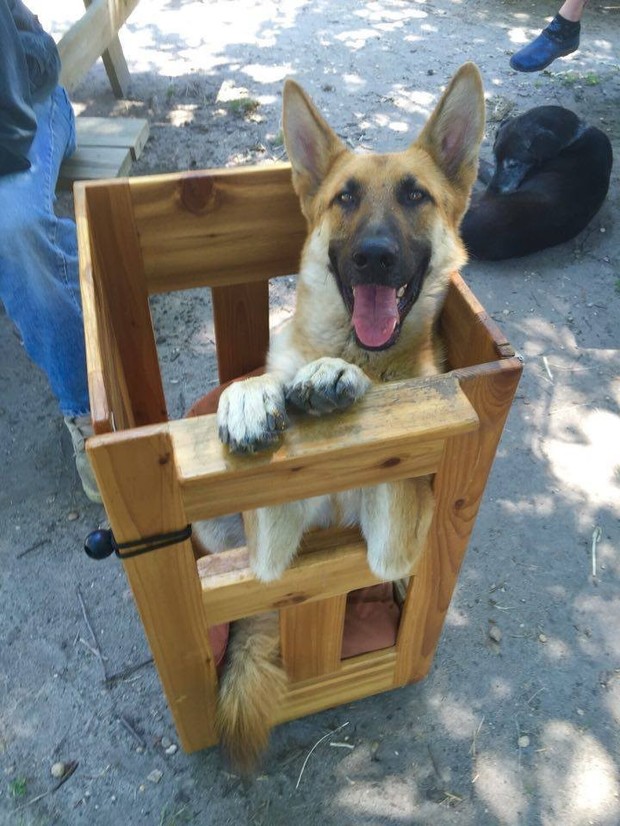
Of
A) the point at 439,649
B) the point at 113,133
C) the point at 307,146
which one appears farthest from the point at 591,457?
the point at 113,133

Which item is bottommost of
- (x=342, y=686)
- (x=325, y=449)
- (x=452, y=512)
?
(x=342, y=686)

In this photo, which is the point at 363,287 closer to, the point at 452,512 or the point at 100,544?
the point at 452,512

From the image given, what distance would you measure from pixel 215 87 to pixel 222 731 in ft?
19.6

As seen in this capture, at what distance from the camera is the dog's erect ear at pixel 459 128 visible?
200 centimetres

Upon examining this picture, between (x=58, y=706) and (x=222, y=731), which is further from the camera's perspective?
(x=58, y=706)

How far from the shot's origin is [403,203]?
6.93 feet

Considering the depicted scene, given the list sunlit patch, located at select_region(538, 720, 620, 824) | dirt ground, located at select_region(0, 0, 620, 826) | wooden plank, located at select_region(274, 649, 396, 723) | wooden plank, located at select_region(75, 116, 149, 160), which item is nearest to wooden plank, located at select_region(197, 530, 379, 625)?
wooden plank, located at select_region(274, 649, 396, 723)

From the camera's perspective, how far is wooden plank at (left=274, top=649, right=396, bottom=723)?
2131 mm

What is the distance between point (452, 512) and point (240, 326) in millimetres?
1314

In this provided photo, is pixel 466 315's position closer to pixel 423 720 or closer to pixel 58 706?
pixel 423 720

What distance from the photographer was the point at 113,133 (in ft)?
13.8

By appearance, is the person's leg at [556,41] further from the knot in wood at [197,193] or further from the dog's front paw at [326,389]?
the dog's front paw at [326,389]

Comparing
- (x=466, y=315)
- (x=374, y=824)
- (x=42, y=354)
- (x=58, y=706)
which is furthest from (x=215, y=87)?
(x=374, y=824)

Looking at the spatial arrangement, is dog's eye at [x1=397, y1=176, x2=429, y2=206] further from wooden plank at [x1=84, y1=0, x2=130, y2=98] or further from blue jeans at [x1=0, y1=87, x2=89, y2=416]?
wooden plank at [x1=84, y1=0, x2=130, y2=98]
